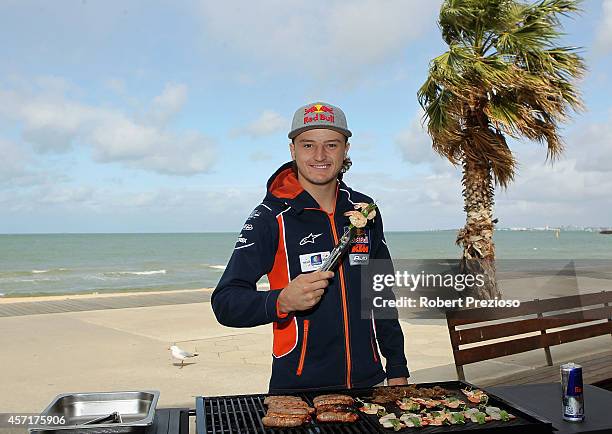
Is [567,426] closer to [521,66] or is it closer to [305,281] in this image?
[305,281]

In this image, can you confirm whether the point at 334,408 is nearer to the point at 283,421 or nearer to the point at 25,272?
the point at 283,421

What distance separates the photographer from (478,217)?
39.4ft

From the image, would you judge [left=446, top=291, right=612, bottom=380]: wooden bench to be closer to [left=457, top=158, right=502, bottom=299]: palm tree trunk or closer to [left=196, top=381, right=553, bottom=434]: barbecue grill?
[left=196, top=381, right=553, bottom=434]: barbecue grill

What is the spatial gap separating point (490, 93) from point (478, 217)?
241 cm

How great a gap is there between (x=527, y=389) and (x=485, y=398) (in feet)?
2.21

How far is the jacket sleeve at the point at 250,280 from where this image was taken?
2.79 m

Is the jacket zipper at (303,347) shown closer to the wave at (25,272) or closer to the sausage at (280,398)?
the sausage at (280,398)

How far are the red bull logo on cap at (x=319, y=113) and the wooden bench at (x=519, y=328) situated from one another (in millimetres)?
3076

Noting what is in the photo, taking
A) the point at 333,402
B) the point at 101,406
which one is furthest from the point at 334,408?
the point at 101,406

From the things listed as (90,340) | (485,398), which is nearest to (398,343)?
(485,398)

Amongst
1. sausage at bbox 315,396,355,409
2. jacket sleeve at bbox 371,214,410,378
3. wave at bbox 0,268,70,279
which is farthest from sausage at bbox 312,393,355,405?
wave at bbox 0,268,70,279

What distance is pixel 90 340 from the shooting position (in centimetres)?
1141

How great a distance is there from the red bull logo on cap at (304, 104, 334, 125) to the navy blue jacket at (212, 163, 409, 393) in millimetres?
378

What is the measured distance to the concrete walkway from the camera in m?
7.67
